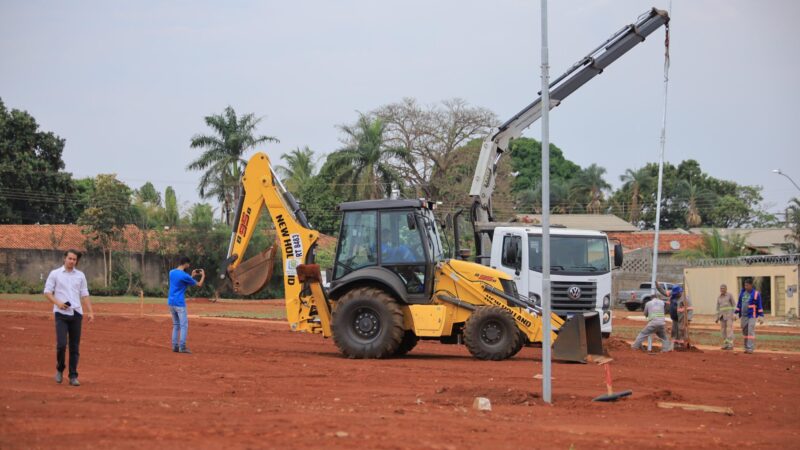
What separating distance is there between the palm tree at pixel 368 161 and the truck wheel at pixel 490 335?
127ft

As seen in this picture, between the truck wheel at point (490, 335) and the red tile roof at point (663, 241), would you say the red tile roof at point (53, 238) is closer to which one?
the red tile roof at point (663, 241)

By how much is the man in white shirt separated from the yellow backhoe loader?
246 inches

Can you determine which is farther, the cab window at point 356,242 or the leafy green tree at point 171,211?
the leafy green tree at point 171,211

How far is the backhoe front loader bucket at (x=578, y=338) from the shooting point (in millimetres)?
18391

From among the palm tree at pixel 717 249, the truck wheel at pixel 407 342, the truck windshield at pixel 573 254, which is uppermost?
the palm tree at pixel 717 249

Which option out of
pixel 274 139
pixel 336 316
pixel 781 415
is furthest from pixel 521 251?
pixel 274 139

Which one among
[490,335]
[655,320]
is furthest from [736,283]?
[490,335]

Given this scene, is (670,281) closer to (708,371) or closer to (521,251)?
(521,251)

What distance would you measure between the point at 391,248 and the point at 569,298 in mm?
6087

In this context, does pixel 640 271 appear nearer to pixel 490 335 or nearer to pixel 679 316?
pixel 679 316

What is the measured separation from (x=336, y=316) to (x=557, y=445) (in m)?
9.75

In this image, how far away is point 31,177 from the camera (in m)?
68.2

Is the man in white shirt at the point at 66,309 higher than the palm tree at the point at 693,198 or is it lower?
lower

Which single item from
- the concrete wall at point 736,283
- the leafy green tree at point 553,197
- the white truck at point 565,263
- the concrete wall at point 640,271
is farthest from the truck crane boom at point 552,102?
the leafy green tree at point 553,197
